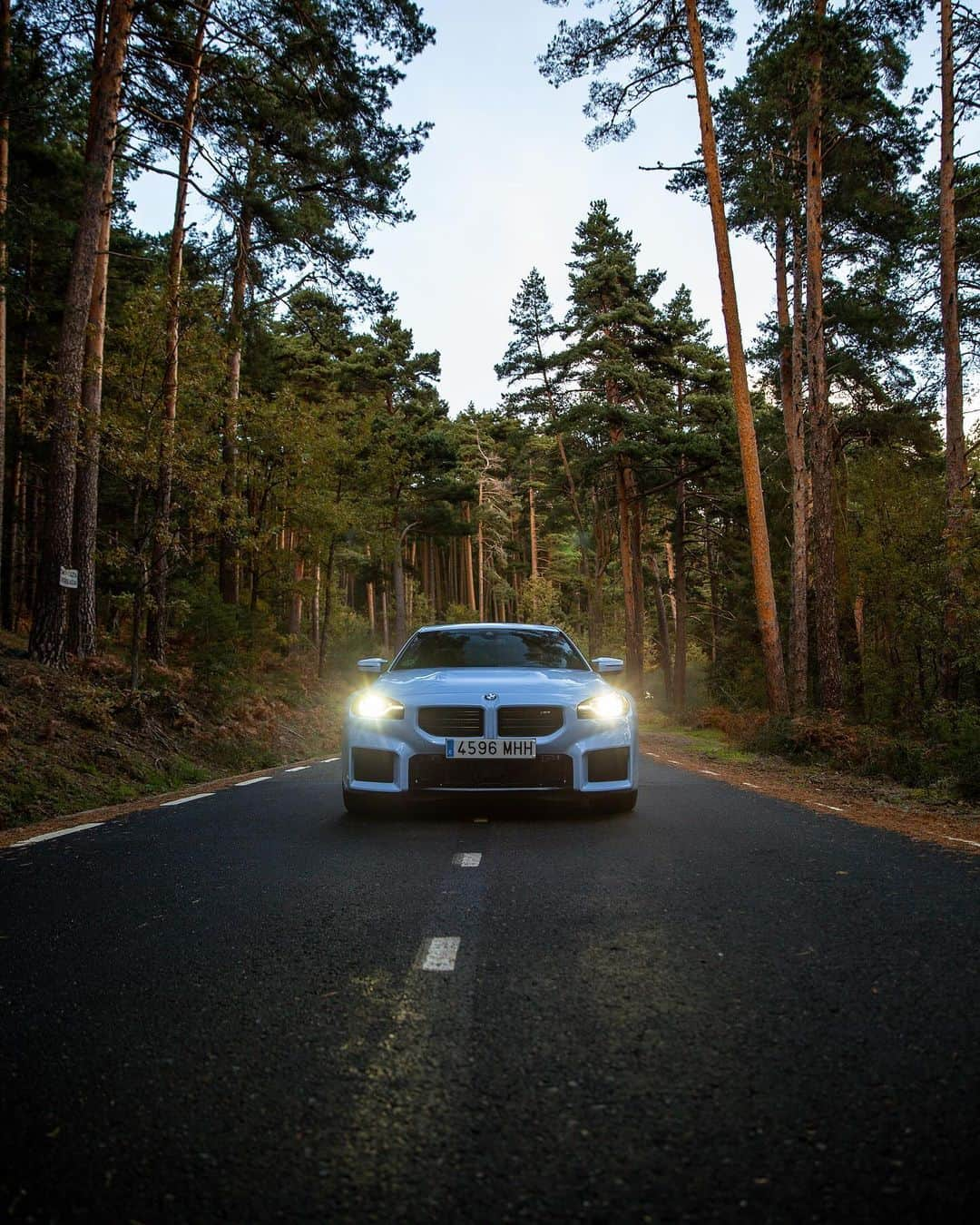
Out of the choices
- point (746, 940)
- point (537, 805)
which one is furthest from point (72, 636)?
point (746, 940)

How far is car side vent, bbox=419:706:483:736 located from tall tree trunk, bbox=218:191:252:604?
8.27m

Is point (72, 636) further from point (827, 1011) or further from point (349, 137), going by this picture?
point (827, 1011)

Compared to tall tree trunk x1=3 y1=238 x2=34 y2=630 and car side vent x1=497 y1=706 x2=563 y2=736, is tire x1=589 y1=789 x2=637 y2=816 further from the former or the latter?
tall tree trunk x1=3 y1=238 x2=34 y2=630

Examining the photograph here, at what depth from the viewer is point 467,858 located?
16.6ft

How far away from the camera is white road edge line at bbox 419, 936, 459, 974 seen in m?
3.11

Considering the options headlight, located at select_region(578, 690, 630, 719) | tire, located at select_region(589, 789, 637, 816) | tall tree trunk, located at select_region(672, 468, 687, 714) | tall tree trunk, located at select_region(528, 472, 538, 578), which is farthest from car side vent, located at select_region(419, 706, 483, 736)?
tall tree trunk, located at select_region(528, 472, 538, 578)

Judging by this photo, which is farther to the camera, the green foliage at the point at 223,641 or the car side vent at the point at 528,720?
the green foliage at the point at 223,641

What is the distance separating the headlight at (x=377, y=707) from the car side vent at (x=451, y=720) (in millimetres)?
190

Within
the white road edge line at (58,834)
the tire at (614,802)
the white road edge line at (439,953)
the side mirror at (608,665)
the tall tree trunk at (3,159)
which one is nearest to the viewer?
the white road edge line at (439,953)

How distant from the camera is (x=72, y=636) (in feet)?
44.7

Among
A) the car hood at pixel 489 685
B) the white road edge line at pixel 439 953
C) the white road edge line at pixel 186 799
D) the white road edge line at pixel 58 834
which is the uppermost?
the car hood at pixel 489 685

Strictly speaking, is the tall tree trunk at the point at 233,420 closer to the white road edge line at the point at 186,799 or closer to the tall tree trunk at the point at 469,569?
the white road edge line at the point at 186,799

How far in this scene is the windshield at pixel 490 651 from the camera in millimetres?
7586

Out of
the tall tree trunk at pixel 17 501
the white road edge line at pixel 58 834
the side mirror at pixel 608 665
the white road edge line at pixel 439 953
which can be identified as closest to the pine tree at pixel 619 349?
the tall tree trunk at pixel 17 501
